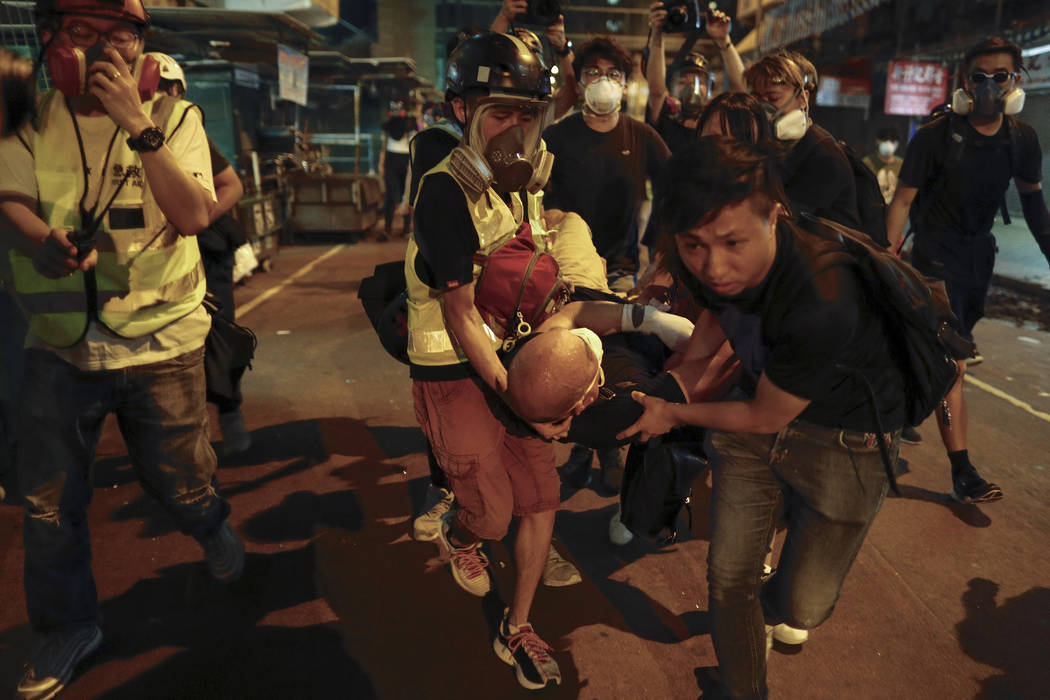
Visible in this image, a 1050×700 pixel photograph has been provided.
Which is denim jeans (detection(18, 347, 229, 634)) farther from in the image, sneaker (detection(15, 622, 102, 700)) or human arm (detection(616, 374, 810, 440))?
human arm (detection(616, 374, 810, 440))

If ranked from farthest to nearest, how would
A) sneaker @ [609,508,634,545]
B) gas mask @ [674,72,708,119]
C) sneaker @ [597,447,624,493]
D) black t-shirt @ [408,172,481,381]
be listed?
gas mask @ [674,72,708,119]
sneaker @ [597,447,624,493]
sneaker @ [609,508,634,545]
black t-shirt @ [408,172,481,381]

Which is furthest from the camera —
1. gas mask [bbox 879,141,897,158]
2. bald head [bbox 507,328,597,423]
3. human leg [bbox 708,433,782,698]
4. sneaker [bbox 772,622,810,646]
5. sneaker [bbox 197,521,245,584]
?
gas mask [bbox 879,141,897,158]

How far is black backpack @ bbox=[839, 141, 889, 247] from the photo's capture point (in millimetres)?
3363

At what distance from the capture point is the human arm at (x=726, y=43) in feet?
14.0

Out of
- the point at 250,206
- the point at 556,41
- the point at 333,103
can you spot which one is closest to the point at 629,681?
the point at 556,41

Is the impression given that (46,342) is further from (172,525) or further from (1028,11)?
(1028,11)

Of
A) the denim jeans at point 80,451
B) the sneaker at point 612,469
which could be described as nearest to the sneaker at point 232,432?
the denim jeans at point 80,451

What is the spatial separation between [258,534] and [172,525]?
1.57 ft

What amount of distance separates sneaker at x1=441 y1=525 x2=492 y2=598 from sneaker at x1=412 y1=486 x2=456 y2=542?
1.26ft

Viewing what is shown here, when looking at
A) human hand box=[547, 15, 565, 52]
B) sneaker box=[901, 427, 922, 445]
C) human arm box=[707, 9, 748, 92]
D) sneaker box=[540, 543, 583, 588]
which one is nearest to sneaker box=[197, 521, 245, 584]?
sneaker box=[540, 543, 583, 588]

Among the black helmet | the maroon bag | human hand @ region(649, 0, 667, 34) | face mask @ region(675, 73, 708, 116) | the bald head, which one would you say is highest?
human hand @ region(649, 0, 667, 34)

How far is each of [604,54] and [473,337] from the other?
2.68 meters

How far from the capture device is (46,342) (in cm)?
240

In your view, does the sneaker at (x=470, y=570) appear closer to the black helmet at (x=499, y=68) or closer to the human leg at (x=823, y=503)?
the human leg at (x=823, y=503)
